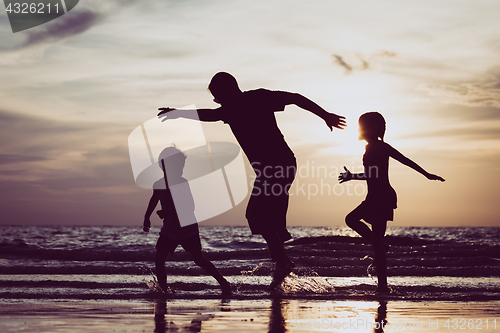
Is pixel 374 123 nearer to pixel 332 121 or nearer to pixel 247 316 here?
pixel 332 121

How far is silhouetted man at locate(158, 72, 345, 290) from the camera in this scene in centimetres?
430

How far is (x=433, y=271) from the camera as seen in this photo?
29.3ft

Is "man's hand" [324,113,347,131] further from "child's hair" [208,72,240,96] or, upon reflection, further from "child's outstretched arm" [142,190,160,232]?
"child's outstretched arm" [142,190,160,232]

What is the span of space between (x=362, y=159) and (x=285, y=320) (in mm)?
2589

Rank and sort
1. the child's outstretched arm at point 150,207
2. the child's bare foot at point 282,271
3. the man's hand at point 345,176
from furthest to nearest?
1. the child's outstretched arm at point 150,207
2. the man's hand at point 345,176
3. the child's bare foot at point 282,271

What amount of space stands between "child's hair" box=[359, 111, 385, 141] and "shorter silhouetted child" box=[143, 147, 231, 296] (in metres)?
2.32

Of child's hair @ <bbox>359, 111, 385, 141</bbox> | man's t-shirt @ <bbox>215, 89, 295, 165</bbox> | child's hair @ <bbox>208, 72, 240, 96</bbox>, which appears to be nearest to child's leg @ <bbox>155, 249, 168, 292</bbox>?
man's t-shirt @ <bbox>215, 89, 295, 165</bbox>

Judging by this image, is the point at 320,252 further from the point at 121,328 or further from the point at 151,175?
the point at 121,328

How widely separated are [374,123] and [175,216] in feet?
8.76

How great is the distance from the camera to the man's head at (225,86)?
4414mm

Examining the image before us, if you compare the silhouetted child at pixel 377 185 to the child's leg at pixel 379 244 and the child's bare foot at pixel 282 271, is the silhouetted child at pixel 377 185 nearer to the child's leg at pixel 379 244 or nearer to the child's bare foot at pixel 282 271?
the child's leg at pixel 379 244

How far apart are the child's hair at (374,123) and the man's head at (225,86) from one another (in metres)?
1.90

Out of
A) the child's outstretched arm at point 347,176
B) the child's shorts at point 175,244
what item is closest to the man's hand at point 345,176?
the child's outstretched arm at point 347,176

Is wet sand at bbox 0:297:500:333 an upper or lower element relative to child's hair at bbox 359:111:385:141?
lower
